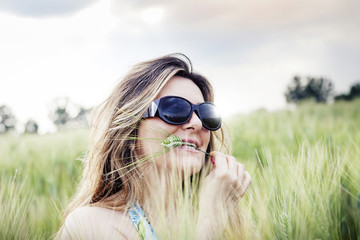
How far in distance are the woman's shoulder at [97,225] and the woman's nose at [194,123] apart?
0.49 m

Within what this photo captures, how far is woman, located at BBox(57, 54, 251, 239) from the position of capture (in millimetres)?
1203

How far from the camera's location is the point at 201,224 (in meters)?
1.10

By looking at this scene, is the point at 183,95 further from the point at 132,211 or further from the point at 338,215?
the point at 338,215

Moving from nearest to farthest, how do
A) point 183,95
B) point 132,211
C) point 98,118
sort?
1. point 132,211
2. point 183,95
3. point 98,118

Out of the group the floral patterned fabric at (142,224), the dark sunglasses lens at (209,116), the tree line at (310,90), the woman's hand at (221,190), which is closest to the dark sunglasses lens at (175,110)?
the dark sunglasses lens at (209,116)

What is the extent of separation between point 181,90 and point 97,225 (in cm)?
75

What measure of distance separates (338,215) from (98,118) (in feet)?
4.07

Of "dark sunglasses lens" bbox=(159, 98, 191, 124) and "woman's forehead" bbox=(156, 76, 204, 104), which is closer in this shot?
"dark sunglasses lens" bbox=(159, 98, 191, 124)

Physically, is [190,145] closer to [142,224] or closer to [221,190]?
[221,190]

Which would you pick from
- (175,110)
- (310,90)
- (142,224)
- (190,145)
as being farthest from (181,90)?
(310,90)

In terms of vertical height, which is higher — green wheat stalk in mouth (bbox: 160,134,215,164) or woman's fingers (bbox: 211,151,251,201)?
green wheat stalk in mouth (bbox: 160,134,215,164)

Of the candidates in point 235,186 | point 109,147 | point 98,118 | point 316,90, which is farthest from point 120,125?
point 316,90

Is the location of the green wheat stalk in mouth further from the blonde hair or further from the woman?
the blonde hair

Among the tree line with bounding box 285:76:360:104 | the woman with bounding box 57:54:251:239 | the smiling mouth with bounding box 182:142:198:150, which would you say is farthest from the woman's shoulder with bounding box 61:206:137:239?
the tree line with bounding box 285:76:360:104
